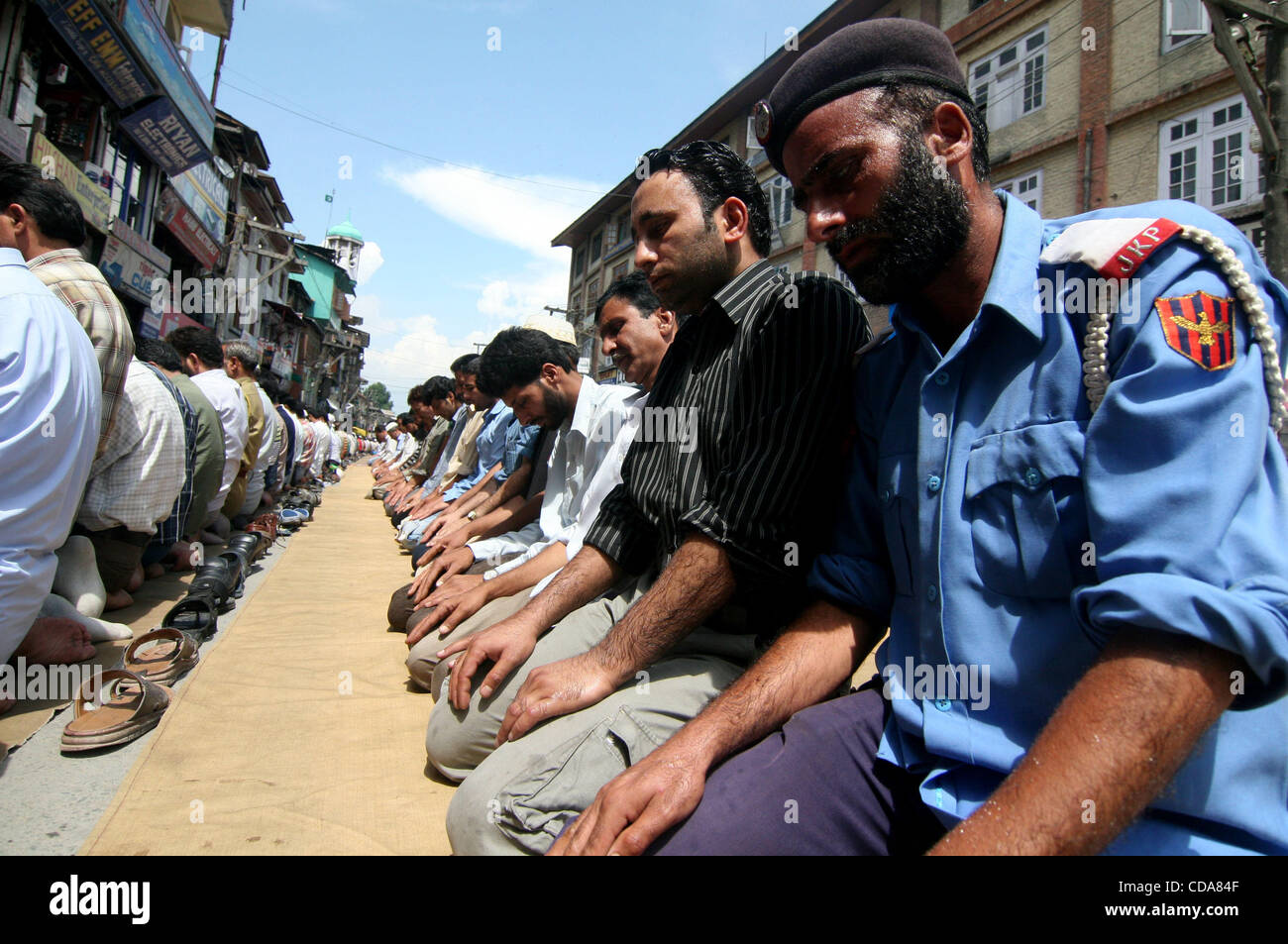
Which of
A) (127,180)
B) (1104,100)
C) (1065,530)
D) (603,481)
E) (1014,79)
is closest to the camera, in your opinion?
(1065,530)

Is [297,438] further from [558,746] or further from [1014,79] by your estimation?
[1014,79]

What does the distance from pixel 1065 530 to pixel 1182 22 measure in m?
13.3

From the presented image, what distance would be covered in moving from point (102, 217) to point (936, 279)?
13.8m

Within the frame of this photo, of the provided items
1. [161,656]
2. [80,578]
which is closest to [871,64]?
[161,656]

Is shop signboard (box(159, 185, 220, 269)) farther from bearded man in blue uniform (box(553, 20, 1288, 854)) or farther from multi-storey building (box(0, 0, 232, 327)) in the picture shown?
bearded man in blue uniform (box(553, 20, 1288, 854))

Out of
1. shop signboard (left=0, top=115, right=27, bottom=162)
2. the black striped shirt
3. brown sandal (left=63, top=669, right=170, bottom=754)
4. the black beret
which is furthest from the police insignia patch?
shop signboard (left=0, top=115, right=27, bottom=162)

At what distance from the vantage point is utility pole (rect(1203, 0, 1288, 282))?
586cm

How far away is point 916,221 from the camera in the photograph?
1.31 m

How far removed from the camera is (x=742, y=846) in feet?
3.98

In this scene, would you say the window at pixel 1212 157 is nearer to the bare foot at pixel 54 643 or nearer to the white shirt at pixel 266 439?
the white shirt at pixel 266 439

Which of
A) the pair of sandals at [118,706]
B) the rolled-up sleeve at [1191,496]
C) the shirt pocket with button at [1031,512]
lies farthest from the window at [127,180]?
the rolled-up sleeve at [1191,496]

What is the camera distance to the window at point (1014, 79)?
12414mm

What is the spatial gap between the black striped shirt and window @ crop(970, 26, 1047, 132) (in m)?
13.1
